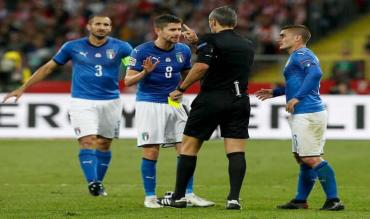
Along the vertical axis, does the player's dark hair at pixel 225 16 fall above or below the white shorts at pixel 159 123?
above

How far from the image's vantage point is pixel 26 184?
15539mm

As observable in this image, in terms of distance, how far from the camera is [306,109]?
11820 millimetres

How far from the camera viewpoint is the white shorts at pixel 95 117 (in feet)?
46.6

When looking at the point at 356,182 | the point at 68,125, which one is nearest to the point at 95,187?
the point at 356,182

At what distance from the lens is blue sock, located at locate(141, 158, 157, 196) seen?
12.5m

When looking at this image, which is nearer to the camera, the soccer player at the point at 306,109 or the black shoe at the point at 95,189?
the soccer player at the point at 306,109

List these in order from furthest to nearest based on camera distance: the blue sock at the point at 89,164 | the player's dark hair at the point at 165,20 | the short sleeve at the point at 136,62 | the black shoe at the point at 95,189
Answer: the blue sock at the point at 89,164, the black shoe at the point at 95,189, the short sleeve at the point at 136,62, the player's dark hair at the point at 165,20

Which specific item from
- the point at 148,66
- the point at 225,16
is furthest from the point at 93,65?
the point at 225,16

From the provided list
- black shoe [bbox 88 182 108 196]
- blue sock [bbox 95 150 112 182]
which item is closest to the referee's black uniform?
black shoe [bbox 88 182 108 196]

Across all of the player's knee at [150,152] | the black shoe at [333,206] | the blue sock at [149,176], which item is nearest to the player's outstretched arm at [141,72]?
the player's knee at [150,152]

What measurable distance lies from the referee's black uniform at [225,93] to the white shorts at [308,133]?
0.59 metres

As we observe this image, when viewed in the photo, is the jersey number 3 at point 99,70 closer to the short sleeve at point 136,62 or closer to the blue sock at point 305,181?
the short sleeve at point 136,62

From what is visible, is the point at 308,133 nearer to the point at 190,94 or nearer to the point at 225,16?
the point at 225,16

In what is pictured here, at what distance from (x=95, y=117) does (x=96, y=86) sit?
435 millimetres
